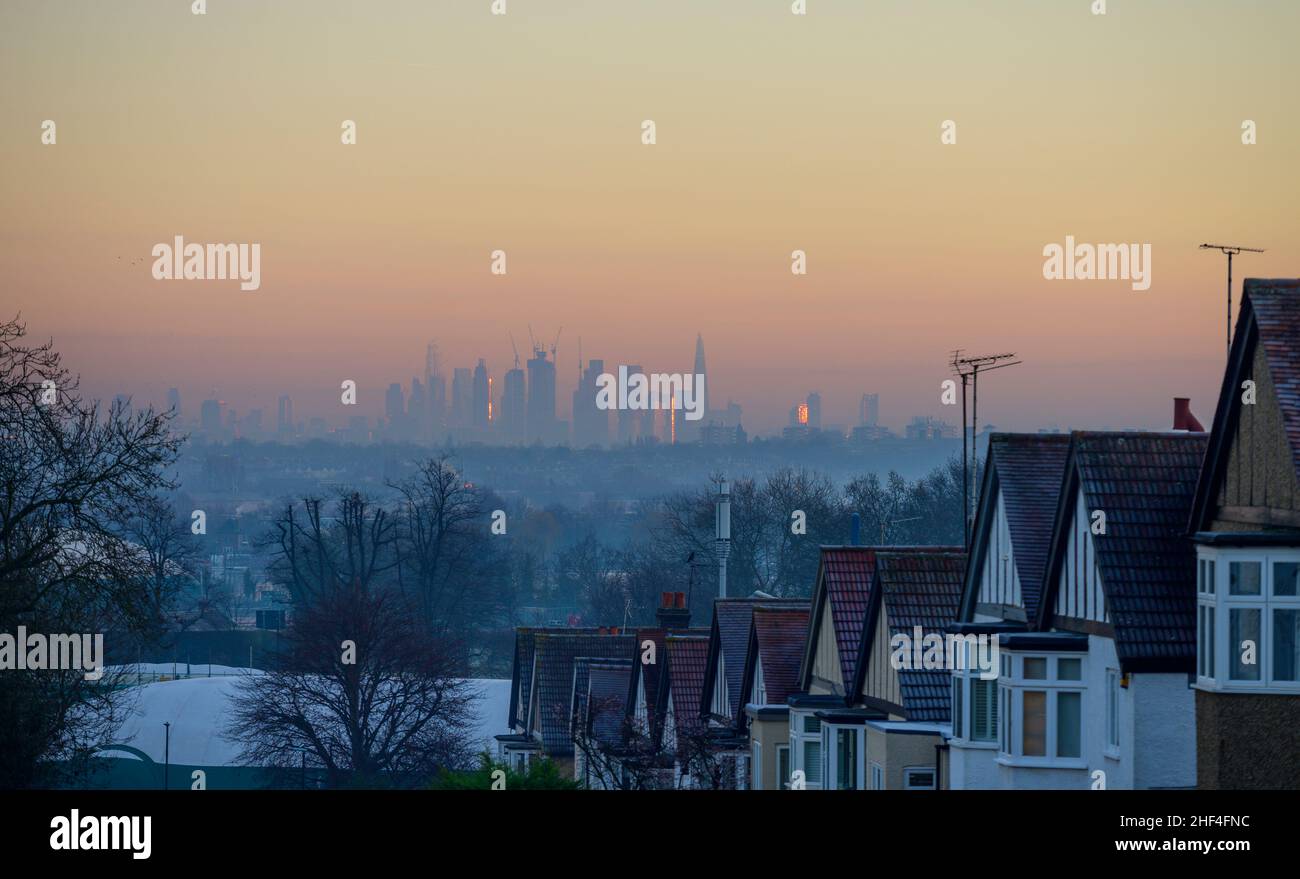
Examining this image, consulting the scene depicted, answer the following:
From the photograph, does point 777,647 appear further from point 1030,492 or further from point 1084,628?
point 1084,628

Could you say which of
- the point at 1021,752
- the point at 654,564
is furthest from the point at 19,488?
the point at 654,564

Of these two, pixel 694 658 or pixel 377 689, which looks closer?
pixel 694 658

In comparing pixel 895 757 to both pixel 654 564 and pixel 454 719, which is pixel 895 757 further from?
pixel 654 564

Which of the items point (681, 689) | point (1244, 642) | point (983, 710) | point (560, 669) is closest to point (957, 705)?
point (983, 710)

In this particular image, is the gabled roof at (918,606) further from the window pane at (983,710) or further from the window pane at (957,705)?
the window pane at (983,710)

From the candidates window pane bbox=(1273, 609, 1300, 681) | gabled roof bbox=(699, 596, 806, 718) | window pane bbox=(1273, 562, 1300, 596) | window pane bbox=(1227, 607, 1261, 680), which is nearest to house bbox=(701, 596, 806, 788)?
gabled roof bbox=(699, 596, 806, 718)

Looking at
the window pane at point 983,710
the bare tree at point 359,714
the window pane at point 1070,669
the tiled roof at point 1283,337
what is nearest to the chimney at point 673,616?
the bare tree at point 359,714
